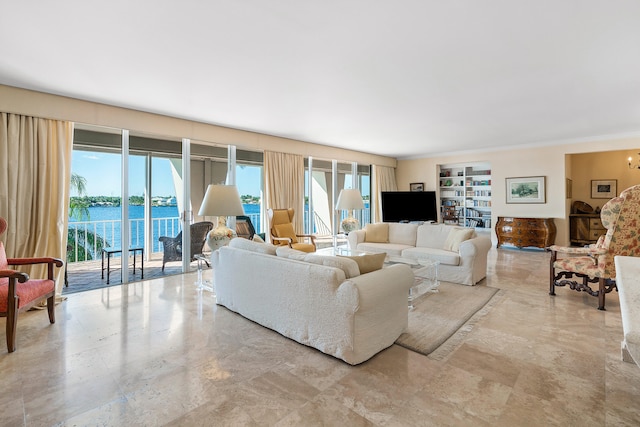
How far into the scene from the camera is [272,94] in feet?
12.4

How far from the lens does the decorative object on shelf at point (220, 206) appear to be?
378 centimetres

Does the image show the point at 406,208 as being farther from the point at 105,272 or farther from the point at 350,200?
the point at 105,272

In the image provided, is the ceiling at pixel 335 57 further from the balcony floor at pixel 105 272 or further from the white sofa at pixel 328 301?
the balcony floor at pixel 105 272

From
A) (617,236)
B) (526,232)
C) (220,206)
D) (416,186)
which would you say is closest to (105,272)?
(220,206)

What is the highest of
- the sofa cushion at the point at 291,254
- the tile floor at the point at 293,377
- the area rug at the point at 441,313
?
the sofa cushion at the point at 291,254

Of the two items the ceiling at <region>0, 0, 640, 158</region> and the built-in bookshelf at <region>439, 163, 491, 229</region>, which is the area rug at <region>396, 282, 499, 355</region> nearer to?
the ceiling at <region>0, 0, 640, 158</region>

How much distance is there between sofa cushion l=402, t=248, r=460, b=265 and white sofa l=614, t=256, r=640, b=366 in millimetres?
2578

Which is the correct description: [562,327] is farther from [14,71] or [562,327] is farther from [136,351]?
[14,71]

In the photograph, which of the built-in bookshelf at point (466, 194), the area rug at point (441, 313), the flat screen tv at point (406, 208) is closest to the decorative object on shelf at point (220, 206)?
the area rug at point (441, 313)

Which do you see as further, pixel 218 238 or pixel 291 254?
pixel 218 238

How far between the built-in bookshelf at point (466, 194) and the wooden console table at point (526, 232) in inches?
45.6

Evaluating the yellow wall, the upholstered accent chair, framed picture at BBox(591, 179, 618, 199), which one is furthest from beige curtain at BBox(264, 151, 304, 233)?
framed picture at BBox(591, 179, 618, 199)

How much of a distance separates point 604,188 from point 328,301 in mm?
8517

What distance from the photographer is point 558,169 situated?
6.77 m
